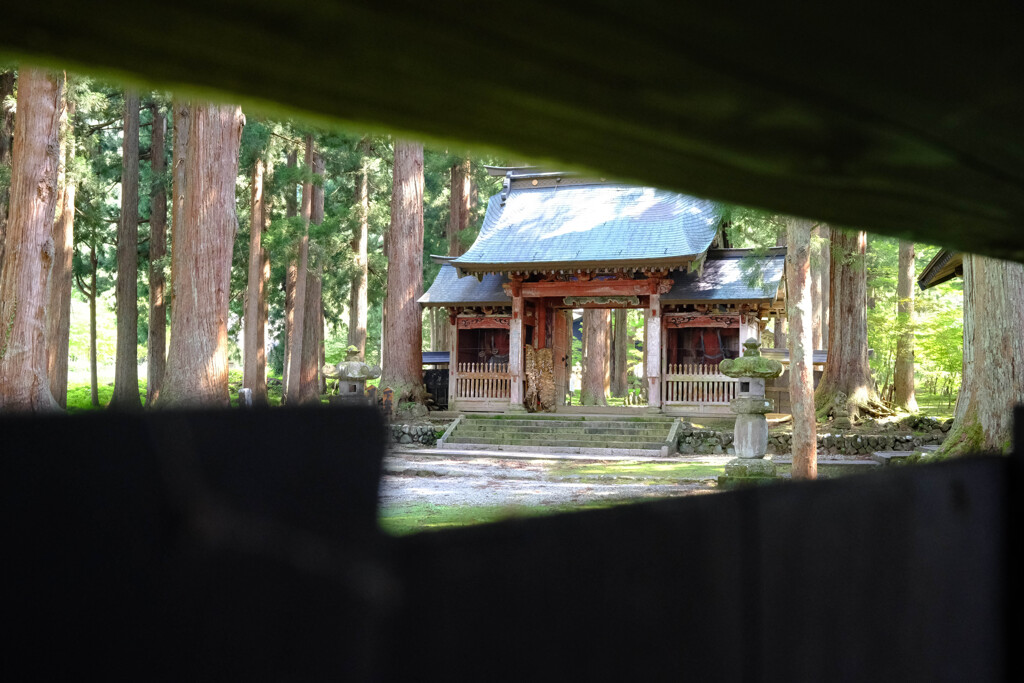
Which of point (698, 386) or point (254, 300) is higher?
point (254, 300)

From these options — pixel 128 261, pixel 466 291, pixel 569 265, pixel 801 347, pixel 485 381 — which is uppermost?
pixel 128 261

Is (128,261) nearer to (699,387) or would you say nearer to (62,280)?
(62,280)

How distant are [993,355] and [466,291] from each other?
12.6 metres

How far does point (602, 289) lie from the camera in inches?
688

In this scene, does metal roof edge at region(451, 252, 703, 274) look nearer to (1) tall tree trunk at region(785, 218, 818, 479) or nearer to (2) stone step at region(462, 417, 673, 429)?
(2) stone step at region(462, 417, 673, 429)

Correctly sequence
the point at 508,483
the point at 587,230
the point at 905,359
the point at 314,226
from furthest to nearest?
1. the point at 314,226
2. the point at 587,230
3. the point at 905,359
4. the point at 508,483

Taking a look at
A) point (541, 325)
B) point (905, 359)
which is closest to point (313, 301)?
point (541, 325)

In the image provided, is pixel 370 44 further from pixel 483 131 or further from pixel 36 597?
pixel 36 597

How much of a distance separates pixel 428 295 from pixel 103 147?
1110cm

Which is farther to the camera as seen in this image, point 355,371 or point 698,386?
point 698,386

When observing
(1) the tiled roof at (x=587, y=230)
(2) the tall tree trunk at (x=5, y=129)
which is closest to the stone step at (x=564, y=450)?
(1) the tiled roof at (x=587, y=230)

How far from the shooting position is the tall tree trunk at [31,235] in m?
8.95

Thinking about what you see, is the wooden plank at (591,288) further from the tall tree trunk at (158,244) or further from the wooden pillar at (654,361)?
the tall tree trunk at (158,244)

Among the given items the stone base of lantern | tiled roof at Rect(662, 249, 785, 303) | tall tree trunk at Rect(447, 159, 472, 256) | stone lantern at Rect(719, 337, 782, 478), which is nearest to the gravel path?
the stone base of lantern
